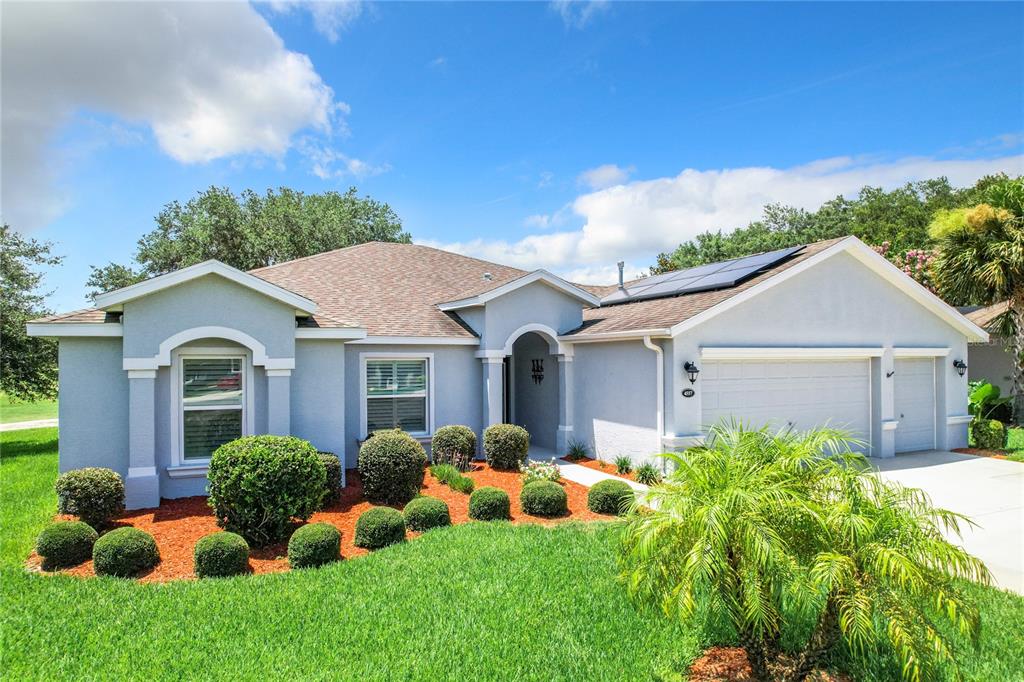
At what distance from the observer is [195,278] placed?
9648 millimetres

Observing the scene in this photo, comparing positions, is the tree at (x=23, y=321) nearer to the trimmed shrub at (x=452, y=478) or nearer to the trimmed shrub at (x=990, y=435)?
the trimmed shrub at (x=452, y=478)

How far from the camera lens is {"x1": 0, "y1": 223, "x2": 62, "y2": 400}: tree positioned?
17.7 meters

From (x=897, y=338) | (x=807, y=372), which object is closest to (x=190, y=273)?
(x=807, y=372)

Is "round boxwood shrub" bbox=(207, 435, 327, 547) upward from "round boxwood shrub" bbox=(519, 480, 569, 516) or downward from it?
upward

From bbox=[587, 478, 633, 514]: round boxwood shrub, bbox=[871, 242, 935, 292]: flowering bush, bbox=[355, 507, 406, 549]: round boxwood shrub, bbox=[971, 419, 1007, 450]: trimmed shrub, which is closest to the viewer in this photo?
bbox=[355, 507, 406, 549]: round boxwood shrub

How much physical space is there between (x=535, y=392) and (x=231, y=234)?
1042 inches

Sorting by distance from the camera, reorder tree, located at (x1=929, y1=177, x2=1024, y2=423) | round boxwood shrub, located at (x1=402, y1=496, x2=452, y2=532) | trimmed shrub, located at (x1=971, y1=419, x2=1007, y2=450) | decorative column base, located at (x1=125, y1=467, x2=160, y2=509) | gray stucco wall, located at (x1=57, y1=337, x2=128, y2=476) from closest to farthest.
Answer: round boxwood shrub, located at (x1=402, y1=496, x2=452, y2=532)
decorative column base, located at (x1=125, y1=467, x2=160, y2=509)
gray stucco wall, located at (x1=57, y1=337, x2=128, y2=476)
trimmed shrub, located at (x1=971, y1=419, x2=1007, y2=450)
tree, located at (x1=929, y1=177, x2=1024, y2=423)

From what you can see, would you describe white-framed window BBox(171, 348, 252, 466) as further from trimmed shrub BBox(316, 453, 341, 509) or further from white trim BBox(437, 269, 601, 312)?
white trim BBox(437, 269, 601, 312)

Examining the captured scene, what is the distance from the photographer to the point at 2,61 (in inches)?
341

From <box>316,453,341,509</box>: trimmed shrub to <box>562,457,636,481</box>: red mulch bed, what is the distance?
594cm

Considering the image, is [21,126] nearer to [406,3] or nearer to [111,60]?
[111,60]

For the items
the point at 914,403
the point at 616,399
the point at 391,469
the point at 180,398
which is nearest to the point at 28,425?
the point at 180,398

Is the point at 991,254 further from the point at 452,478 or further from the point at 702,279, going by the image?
the point at 452,478

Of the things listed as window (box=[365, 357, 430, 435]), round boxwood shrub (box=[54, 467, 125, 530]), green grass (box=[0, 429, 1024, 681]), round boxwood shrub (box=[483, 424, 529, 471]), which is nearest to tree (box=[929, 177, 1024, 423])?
green grass (box=[0, 429, 1024, 681])
